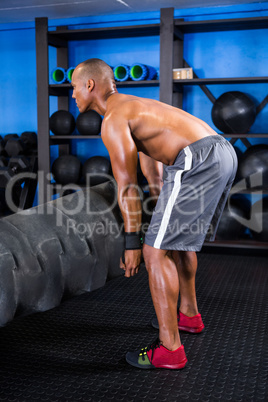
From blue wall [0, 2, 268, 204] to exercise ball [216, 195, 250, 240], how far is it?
739 mm

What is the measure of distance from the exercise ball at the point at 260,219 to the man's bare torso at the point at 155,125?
1.70 m

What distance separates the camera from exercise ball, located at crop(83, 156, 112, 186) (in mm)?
3668

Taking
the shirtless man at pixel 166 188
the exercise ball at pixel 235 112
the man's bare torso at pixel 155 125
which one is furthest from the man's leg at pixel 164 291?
the exercise ball at pixel 235 112

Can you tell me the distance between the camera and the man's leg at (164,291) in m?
1.67

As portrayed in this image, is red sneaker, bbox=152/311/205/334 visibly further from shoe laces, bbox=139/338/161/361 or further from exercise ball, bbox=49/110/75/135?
exercise ball, bbox=49/110/75/135

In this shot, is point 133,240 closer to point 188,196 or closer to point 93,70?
point 188,196

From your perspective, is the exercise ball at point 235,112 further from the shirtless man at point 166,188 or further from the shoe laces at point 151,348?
the shoe laces at point 151,348

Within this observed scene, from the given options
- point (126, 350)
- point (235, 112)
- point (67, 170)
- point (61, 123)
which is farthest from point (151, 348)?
point (61, 123)

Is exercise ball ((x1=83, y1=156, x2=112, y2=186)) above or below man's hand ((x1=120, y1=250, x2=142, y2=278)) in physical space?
above

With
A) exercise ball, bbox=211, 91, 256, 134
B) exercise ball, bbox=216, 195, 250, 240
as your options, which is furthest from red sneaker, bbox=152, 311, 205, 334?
exercise ball, bbox=211, 91, 256, 134

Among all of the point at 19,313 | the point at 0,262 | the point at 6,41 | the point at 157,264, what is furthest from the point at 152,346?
the point at 6,41

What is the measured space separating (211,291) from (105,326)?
80 cm

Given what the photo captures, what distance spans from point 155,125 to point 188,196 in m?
0.31

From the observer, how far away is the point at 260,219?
331 centimetres
